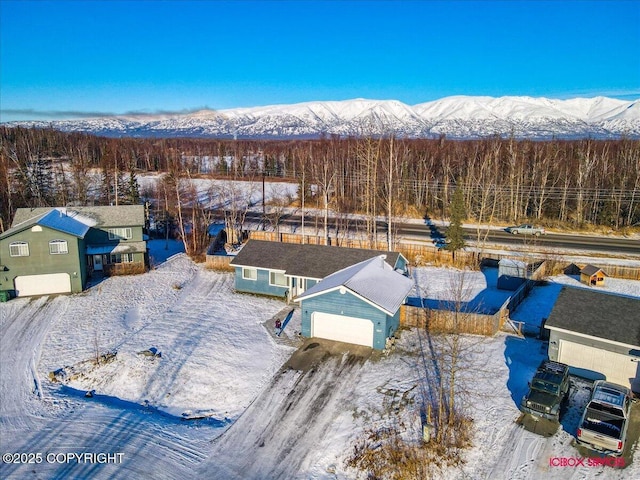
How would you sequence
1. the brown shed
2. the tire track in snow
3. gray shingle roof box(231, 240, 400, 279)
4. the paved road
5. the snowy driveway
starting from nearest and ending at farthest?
the tire track in snow, the snowy driveway, gray shingle roof box(231, 240, 400, 279), the brown shed, the paved road

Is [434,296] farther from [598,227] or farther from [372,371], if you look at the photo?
[598,227]

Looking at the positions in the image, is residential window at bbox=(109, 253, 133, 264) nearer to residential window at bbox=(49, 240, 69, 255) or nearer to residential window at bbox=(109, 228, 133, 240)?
residential window at bbox=(109, 228, 133, 240)

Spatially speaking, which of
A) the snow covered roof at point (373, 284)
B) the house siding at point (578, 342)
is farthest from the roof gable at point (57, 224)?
the house siding at point (578, 342)

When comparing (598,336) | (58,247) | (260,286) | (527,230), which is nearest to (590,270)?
(598,336)

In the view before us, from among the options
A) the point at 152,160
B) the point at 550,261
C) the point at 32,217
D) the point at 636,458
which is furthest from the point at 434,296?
the point at 152,160

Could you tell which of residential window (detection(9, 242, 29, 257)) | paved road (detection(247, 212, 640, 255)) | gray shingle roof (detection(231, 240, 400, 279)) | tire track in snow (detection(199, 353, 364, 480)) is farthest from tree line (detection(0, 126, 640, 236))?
tire track in snow (detection(199, 353, 364, 480))

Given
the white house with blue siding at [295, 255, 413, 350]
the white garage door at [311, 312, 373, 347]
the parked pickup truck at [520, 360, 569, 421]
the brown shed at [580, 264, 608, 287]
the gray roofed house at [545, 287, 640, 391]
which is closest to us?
the parked pickup truck at [520, 360, 569, 421]

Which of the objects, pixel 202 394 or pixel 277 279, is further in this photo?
pixel 277 279

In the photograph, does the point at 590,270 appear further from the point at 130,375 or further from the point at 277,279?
the point at 130,375
